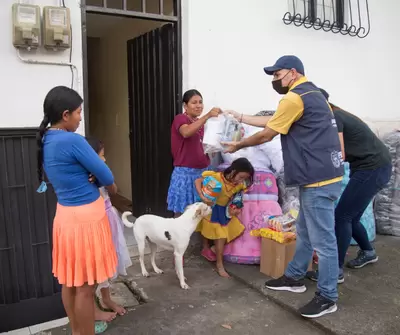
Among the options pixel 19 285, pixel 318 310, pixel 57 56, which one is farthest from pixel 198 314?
pixel 57 56

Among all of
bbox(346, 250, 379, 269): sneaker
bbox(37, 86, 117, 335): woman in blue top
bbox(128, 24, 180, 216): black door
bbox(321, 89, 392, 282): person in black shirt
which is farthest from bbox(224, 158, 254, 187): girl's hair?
bbox(37, 86, 117, 335): woman in blue top

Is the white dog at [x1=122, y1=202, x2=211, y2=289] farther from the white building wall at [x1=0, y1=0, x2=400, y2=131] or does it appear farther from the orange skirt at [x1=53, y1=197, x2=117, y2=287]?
the white building wall at [x1=0, y1=0, x2=400, y2=131]

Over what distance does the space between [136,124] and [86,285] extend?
123 inches

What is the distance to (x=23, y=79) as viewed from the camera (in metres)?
3.03

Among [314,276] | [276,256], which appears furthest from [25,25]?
[314,276]

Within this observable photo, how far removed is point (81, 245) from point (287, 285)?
1.89m

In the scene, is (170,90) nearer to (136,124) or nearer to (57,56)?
(136,124)

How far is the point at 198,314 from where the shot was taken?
3.11 m

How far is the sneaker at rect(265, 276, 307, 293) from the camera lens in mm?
3375

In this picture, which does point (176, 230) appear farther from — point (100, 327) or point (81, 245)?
point (81, 245)

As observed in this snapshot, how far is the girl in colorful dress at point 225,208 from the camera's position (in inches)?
141

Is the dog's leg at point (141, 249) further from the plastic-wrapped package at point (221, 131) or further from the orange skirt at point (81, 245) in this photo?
the orange skirt at point (81, 245)

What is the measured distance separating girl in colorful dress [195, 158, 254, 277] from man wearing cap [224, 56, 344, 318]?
0.54m

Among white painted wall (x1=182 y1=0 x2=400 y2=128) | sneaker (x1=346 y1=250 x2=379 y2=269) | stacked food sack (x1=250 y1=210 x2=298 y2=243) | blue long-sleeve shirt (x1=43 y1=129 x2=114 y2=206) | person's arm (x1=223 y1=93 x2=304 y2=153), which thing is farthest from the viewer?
white painted wall (x1=182 y1=0 x2=400 y2=128)
